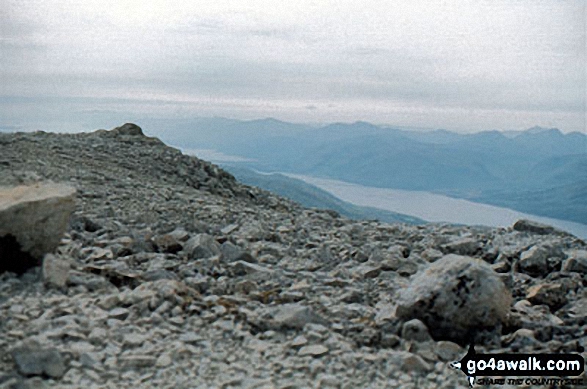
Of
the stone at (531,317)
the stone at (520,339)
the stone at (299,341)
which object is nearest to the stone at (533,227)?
the stone at (531,317)

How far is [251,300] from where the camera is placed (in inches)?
276

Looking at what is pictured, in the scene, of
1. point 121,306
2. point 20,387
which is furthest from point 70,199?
point 20,387

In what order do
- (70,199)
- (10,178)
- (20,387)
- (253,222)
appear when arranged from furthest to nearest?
(253,222) → (10,178) → (70,199) → (20,387)

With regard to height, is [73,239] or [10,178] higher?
[10,178]

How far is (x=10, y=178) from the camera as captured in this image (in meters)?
8.02

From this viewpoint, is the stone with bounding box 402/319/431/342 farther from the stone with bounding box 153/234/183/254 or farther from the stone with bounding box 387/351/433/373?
the stone with bounding box 153/234/183/254

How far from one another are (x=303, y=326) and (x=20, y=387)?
294 centimetres

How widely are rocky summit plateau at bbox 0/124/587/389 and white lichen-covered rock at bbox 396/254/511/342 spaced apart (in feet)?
0.05

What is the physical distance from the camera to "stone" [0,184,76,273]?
22.3 ft

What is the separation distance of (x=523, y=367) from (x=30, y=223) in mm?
6145

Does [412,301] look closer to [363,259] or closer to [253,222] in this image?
[363,259]

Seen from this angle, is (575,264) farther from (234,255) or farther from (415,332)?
(234,255)

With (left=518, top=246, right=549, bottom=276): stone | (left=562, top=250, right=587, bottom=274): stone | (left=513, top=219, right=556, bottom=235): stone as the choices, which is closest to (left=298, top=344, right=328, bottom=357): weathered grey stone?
(left=518, top=246, right=549, bottom=276): stone

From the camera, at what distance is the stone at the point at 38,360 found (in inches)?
193
